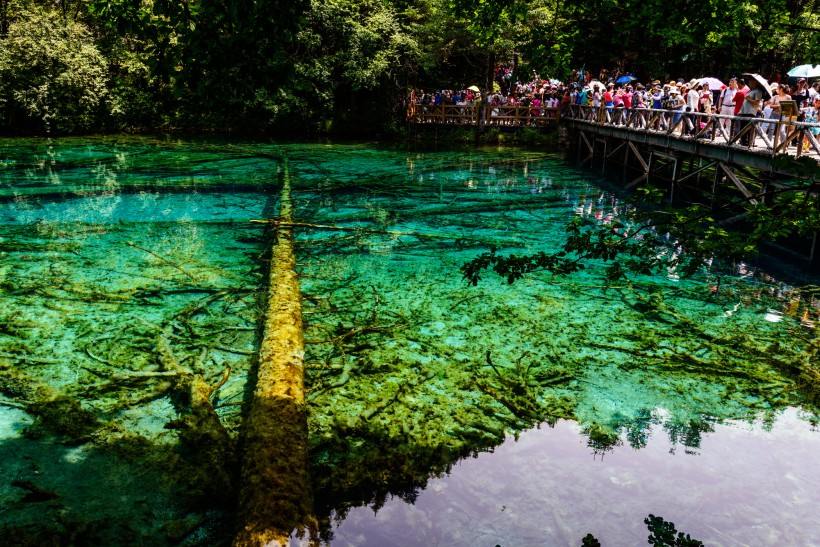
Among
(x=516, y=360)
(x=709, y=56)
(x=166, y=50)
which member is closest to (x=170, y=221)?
(x=516, y=360)

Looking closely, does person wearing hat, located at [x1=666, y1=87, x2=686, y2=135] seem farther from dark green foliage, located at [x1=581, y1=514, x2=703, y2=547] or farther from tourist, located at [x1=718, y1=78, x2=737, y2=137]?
dark green foliage, located at [x1=581, y1=514, x2=703, y2=547]

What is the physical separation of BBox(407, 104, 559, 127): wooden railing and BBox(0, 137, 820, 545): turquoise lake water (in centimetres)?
2001

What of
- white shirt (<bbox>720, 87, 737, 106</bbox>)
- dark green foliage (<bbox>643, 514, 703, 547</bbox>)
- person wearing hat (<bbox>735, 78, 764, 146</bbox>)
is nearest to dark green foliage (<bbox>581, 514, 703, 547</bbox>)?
dark green foliage (<bbox>643, 514, 703, 547</bbox>)

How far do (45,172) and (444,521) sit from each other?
65.8 feet

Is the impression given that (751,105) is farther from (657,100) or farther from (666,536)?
(666,536)

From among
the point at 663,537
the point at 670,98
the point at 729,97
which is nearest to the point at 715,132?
the point at 729,97

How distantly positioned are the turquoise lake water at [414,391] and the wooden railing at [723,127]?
2588 millimetres

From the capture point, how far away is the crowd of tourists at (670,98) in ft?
41.4

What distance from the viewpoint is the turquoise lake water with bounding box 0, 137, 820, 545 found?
14.3ft

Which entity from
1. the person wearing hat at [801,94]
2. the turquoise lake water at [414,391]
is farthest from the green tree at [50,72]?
the person wearing hat at [801,94]

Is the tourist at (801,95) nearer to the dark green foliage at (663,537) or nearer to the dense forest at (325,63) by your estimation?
the dense forest at (325,63)

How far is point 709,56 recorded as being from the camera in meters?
30.0

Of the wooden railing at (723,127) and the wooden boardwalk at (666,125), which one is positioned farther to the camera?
the wooden boardwalk at (666,125)

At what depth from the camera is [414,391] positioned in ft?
19.8
